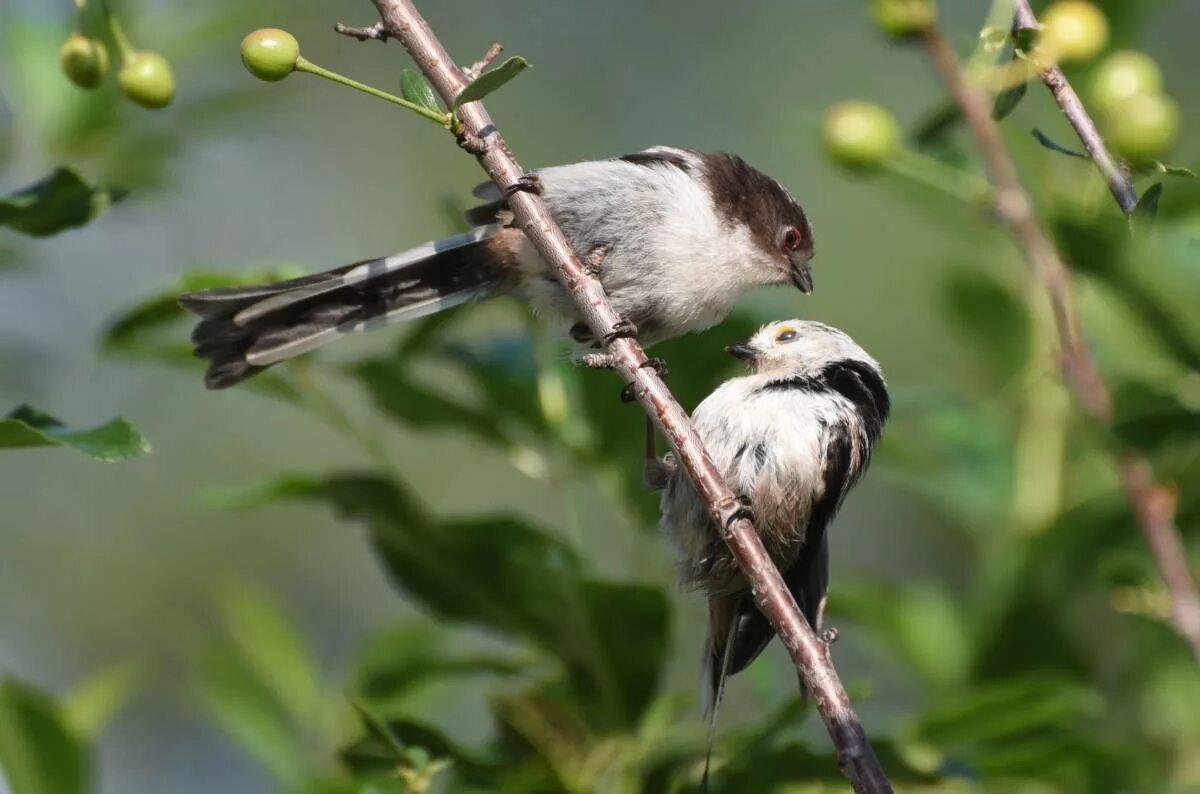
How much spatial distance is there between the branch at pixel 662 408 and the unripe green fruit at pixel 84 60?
0.64 m

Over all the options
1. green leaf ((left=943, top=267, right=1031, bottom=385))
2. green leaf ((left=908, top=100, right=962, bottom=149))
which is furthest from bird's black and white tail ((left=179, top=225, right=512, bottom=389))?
green leaf ((left=908, top=100, right=962, bottom=149))

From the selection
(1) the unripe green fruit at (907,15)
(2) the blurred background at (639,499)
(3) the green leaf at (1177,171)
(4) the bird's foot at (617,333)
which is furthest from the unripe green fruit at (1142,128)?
(4) the bird's foot at (617,333)

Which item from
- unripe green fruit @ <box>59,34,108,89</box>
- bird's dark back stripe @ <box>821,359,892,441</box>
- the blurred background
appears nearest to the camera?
unripe green fruit @ <box>59,34,108,89</box>

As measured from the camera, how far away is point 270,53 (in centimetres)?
256

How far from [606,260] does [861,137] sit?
1.56 meters

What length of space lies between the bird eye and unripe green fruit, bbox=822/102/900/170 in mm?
1811

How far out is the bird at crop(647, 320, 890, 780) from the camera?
3.69 meters

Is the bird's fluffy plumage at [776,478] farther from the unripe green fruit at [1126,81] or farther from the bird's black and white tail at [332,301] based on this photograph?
the unripe green fruit at [1126,81]

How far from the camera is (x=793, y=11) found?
10.4 m

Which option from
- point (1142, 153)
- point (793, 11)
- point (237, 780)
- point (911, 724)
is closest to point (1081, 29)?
point (1142, 153)

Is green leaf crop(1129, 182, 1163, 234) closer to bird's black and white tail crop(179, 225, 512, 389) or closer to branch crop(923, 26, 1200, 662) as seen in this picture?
branch crop(923, 26, 1200, 662)

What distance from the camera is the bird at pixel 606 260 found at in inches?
157

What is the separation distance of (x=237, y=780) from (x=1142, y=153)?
341 cm

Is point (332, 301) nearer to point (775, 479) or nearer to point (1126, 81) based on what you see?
point (775, 479)
